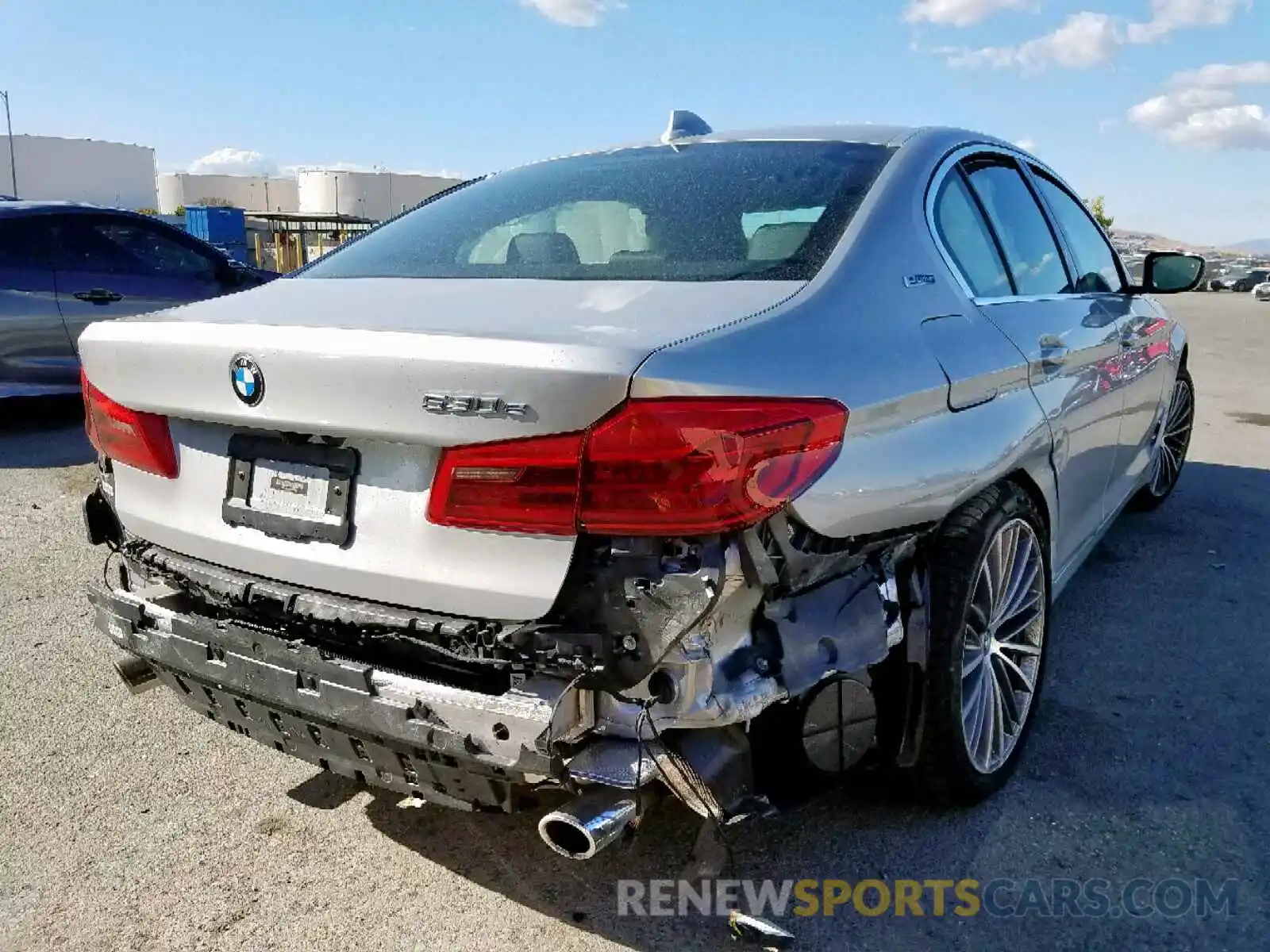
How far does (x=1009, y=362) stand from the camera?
270cm

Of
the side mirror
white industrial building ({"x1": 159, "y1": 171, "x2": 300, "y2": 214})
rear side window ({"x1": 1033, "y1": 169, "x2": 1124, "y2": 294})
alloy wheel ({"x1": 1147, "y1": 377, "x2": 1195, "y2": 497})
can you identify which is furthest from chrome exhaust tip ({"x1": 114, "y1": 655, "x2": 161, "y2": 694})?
white industrial building ({"x1": 159, "y1": 171, "x2": 300, "y2": 214})

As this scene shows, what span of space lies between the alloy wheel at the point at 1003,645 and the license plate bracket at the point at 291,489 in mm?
1467

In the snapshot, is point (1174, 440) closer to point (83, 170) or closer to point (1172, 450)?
point (1172, 450)

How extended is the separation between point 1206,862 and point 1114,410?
170cm

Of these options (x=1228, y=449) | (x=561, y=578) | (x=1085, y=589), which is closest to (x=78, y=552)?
(x=561, y=578)

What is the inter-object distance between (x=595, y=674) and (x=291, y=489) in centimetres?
75

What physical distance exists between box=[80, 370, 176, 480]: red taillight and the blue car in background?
4.68 m

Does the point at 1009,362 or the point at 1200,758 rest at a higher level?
the point at 1009,362

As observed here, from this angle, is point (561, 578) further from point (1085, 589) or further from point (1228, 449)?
point (1228, 449)

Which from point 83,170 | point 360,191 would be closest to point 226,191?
point 83,170

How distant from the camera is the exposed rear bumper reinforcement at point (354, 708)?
6.08 feet

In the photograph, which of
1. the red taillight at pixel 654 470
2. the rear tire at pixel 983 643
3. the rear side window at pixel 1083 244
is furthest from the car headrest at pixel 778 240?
the rear side window at pixel 1083 244

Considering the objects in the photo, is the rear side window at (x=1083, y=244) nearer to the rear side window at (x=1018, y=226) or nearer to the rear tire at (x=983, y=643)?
the rear side window at (x=1018, y=226)

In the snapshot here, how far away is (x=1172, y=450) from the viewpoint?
5.65 metres
